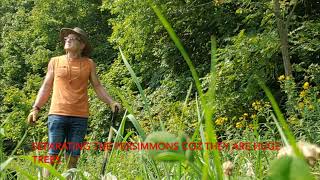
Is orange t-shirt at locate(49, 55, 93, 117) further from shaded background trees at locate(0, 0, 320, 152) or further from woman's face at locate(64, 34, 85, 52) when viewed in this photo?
shaded background trees at locate(0, 0, 320, 152)

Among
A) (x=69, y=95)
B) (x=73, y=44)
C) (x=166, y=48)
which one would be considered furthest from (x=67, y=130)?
(x=166, y=48)

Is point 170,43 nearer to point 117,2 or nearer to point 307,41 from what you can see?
point 117,2

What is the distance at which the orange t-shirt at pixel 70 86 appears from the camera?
10.6 feet

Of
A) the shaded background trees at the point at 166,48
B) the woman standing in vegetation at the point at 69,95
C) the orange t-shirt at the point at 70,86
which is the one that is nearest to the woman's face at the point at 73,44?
the woman standing in vegetation at the point at 69,95

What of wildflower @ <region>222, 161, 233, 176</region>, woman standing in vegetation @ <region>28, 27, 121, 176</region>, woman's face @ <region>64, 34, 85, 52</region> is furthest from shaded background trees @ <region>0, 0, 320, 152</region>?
wildflower @ <region>222, 161, 233, 176</region>

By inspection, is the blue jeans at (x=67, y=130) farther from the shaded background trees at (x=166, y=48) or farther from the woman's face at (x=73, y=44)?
the woman's face at (x=73, y=44)

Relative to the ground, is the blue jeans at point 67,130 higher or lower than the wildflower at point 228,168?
higher

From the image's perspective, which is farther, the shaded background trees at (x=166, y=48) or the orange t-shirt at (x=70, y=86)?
the shaded background trees at (x=166, y=48)

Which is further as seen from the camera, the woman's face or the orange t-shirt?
the woman's face

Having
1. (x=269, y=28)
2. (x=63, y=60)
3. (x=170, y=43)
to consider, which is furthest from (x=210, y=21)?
(x=63, y=60)

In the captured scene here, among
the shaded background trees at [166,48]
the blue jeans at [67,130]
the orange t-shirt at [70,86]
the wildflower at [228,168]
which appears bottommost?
the wildflower at [228,168]

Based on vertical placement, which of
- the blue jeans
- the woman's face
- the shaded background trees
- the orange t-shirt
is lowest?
the blue jeans

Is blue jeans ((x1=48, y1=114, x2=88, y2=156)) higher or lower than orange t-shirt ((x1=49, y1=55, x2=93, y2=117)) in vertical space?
lower

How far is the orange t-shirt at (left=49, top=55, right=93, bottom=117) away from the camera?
10.6 feet
